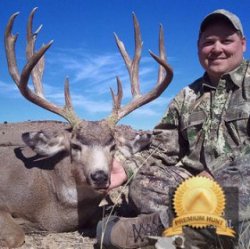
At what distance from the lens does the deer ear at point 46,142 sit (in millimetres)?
5762

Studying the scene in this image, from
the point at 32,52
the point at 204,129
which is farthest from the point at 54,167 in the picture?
the point at 204,129

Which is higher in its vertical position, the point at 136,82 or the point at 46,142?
the point at 136,82

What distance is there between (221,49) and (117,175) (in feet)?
5.98

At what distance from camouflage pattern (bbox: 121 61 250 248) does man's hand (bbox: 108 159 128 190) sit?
70mm

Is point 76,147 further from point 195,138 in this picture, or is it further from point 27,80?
point 195,138

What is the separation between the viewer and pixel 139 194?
5070 millimetres

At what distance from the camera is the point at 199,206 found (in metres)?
3.53

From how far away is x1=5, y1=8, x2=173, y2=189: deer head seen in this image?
531 centimetres

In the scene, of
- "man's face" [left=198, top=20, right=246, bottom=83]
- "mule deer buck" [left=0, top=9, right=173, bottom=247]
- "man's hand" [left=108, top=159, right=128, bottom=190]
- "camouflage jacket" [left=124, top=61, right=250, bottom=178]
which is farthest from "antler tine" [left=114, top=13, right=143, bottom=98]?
"man's hand" [left=108, top=159, right=128, bottom=190]

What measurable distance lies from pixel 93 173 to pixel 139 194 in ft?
1.73

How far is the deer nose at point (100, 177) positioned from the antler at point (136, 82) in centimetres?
100

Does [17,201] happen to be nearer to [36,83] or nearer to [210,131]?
[36,83]

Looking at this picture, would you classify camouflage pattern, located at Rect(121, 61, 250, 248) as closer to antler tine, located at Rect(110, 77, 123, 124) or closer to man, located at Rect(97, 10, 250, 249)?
man, located at Rect(97, 10, 250, 249)

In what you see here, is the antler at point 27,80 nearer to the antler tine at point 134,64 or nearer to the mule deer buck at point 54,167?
the mule deer buck at point 54,167
